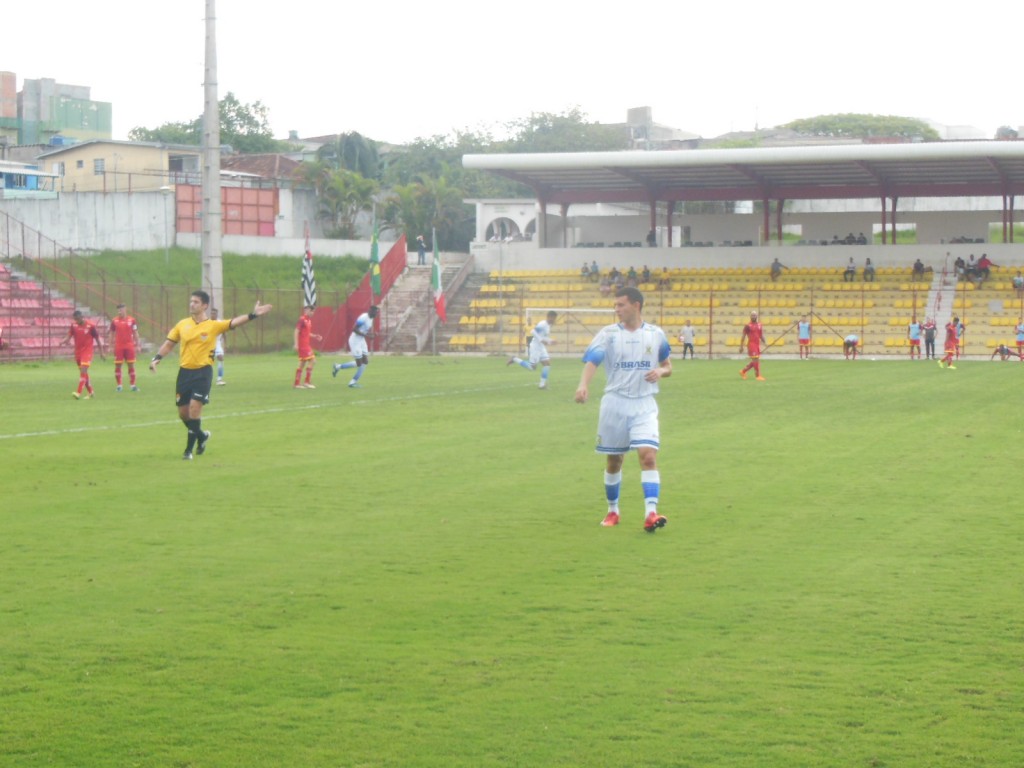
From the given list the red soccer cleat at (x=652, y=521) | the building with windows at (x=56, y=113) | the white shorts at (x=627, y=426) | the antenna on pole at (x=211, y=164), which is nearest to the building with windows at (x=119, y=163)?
the building with windows at (x=56, y=113)

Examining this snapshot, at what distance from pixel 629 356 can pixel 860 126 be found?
120582 mm

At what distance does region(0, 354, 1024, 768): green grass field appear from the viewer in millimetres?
5867

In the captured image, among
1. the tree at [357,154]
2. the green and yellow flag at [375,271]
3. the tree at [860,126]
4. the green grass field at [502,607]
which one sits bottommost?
the green grass field at [502,607]

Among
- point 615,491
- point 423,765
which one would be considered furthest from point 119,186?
point 423,765

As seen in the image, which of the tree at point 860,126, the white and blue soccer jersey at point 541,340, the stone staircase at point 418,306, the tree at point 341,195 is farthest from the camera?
the tree at point 860,126

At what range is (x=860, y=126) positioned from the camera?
125625 mm

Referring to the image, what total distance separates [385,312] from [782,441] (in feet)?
141

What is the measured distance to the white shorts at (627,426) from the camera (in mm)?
11211

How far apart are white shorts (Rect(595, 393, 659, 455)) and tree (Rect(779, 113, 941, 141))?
370ft

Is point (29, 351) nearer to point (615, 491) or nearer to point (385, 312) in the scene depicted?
point (385, 312)

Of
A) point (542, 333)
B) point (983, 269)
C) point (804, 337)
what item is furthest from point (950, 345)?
point (542, 333)

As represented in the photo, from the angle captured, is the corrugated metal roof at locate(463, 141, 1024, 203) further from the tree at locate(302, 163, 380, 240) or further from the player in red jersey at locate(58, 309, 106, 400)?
the player in red jersey at locate(58, 309, 106, 400)

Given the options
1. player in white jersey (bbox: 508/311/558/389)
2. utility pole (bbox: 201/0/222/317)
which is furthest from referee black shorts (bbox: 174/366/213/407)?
utility pole (bbox: 201/0/222/317)

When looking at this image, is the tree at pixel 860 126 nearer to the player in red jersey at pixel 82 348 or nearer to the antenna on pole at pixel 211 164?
the antenna on pole at pixel 211 164
